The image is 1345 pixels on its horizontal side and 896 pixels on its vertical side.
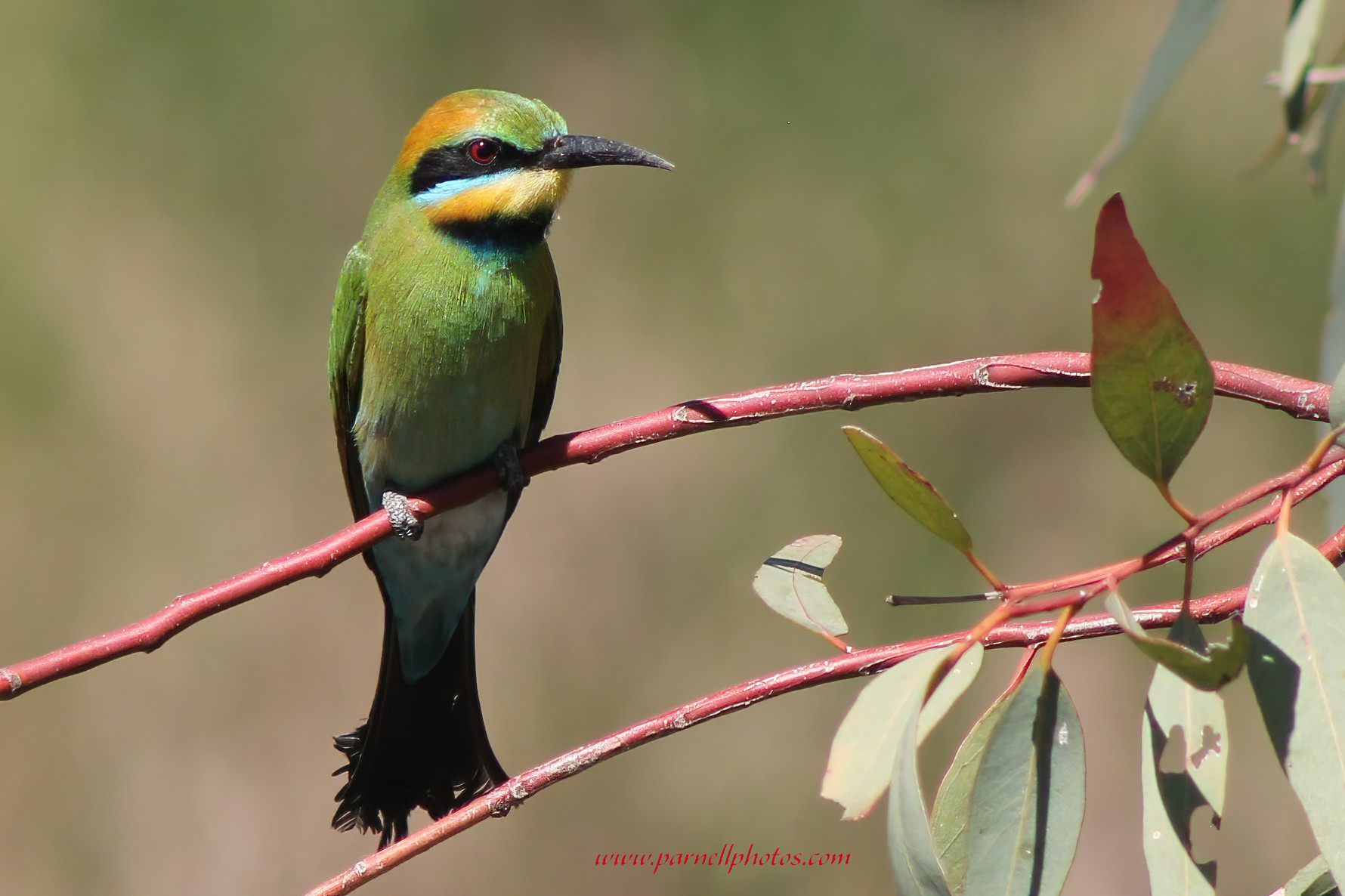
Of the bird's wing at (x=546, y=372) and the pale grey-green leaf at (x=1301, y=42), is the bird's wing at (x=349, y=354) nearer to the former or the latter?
the bird's wing at (x=546, y=372)

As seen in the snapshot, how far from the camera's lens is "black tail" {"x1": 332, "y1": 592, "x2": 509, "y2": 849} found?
5.97 ft

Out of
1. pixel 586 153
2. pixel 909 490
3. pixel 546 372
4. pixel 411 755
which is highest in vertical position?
pixel 586 153

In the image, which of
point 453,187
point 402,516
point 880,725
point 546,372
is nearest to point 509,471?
point 402,516

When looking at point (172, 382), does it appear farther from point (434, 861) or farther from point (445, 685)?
point (445, 685)

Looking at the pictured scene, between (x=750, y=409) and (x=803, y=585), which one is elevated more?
(x=750, y=409)

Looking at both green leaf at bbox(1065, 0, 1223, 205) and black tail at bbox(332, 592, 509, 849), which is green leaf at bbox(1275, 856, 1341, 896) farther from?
black tail at bbox(332, 592, 509, 849)

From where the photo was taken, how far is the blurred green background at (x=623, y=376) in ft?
9.02

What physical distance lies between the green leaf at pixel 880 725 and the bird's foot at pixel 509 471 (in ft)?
2.36

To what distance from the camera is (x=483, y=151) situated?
1.81 metres

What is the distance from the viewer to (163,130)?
11.3 ft

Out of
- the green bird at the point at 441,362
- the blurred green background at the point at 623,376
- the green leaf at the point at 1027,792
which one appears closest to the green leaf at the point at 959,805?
the green leaf at the point at 1027,792

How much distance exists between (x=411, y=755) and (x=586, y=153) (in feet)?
2.94

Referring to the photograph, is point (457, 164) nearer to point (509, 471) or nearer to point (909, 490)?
point (509, 471)

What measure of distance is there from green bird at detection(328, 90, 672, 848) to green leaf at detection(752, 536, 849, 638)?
0.65 m
